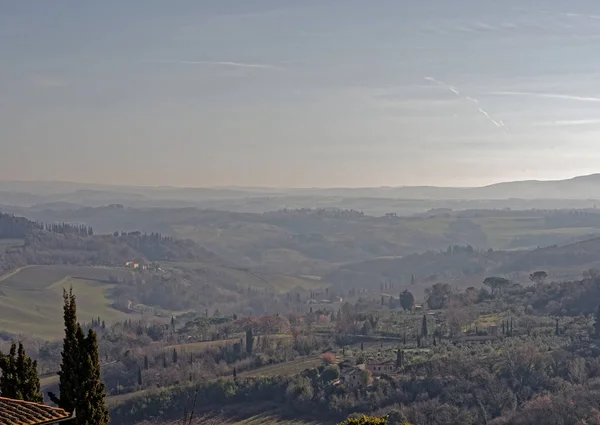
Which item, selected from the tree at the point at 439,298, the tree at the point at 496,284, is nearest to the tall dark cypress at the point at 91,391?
the tree at the point at 439,298

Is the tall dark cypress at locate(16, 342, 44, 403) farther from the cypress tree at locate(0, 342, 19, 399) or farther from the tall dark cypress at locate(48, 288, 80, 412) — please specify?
the tall dark cypress at locate(48, 288, 80, 412)

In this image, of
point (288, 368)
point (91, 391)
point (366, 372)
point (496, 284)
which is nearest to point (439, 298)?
point (496, 284)

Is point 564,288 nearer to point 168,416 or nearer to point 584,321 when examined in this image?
point 584,321

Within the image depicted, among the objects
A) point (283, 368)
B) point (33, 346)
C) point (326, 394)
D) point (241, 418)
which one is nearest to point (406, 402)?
point (326, 394)

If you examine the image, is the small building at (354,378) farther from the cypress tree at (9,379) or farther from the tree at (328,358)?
the cypress tree at (9,379)

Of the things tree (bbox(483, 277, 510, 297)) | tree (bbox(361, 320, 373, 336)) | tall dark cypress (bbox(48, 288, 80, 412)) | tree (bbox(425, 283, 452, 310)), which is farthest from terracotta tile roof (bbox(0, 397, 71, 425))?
tree (bbox(483, 277, 510, 297))
